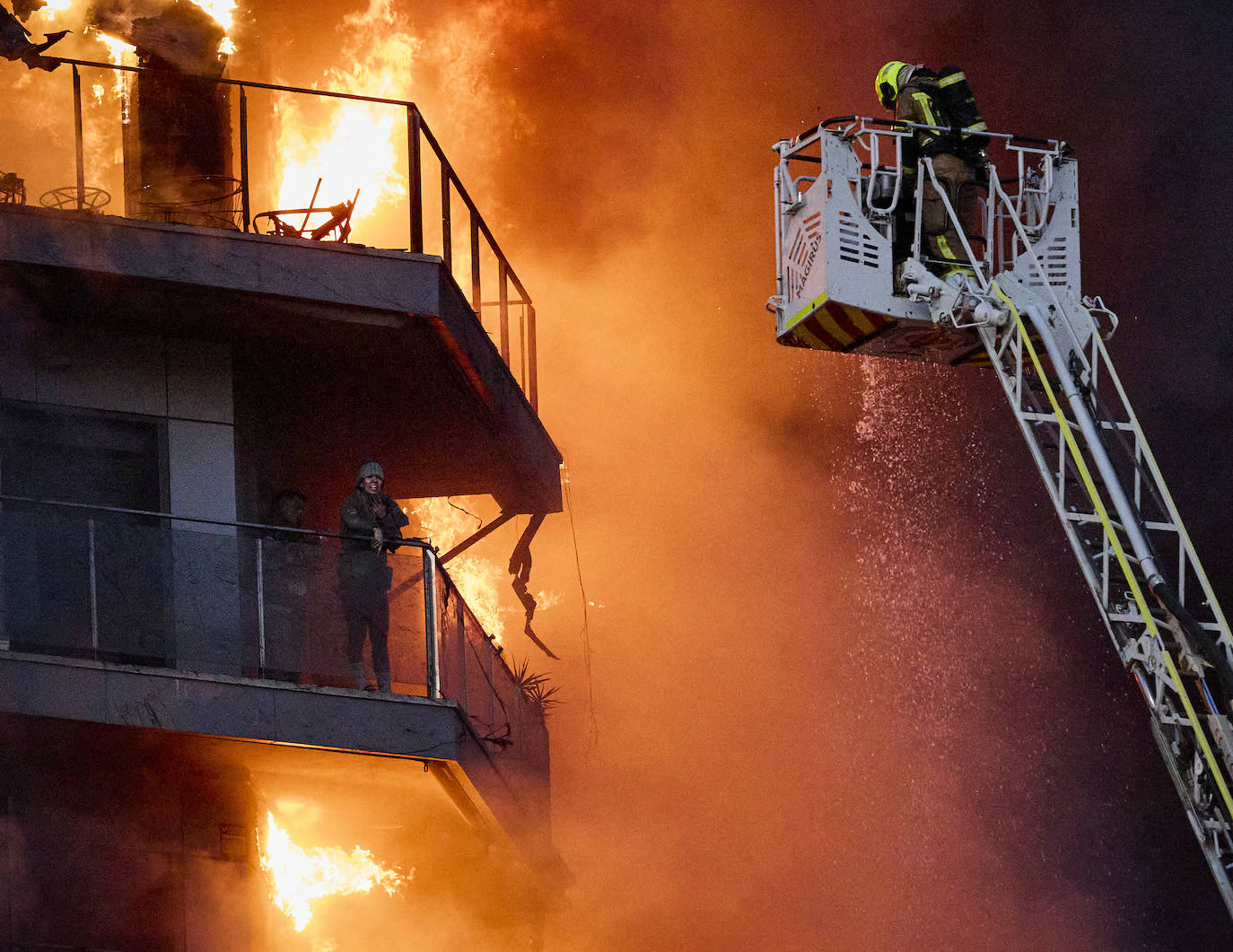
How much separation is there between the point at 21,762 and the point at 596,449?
15.4 metres

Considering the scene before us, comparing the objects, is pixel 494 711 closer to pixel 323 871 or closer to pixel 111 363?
pixel 323 871

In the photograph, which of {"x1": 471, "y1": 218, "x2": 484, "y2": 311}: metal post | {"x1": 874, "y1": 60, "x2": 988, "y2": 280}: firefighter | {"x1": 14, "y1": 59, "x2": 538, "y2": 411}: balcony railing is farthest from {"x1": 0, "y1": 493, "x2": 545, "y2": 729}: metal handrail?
{"x1": 874, "y1": 60, "x2": 988, "y2": 280}: firefighter

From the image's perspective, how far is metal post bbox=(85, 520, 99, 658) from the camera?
41.0ft

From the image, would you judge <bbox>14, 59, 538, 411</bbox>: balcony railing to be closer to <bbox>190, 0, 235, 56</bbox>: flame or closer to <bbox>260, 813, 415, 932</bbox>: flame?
<bbox>190, 0, 235, 56</bbox>: flame

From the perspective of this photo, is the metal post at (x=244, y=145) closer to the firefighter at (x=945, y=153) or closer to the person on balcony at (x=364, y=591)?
the person on balcony at (x=364, y=591)

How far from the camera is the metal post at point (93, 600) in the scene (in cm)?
1250

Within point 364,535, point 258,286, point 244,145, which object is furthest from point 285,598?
point 244,145

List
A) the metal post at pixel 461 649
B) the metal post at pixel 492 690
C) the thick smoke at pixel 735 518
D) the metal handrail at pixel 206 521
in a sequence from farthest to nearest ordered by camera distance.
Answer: the thick smoke at pixel 735 518
the metal post at pixel 492 690
the metal post at pixel 461 649
the metal handrail at pixel 206 521

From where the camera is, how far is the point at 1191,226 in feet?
70.9

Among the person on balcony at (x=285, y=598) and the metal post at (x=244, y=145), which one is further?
the metal post at (x=244, y=145)

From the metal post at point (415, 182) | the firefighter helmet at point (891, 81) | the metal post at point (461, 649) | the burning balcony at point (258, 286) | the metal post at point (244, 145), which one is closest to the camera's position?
the burning balcony at point (258, 286)

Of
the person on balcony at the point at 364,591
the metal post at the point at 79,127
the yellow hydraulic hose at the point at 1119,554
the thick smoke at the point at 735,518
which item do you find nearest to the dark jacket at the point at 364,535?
the person on balcony at the point at 364,591

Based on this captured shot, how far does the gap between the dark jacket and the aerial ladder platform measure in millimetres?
3528

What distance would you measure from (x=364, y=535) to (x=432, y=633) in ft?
2.62
